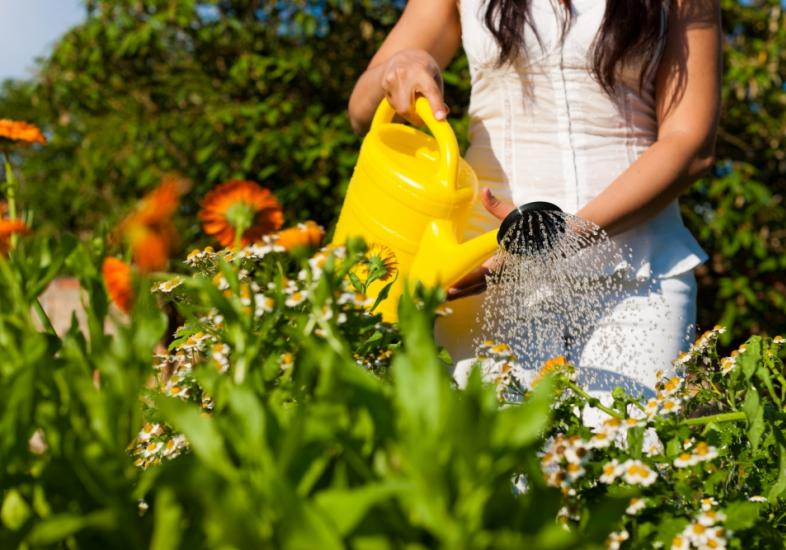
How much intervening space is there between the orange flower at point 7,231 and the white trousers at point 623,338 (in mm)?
838

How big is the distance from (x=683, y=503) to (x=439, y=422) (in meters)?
0.60

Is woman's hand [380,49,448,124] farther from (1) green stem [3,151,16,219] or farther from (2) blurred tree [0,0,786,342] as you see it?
(2) blurred tree [0,0,786,342]

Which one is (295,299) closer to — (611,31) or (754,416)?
(754,416)

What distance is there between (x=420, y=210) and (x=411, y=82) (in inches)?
8.7

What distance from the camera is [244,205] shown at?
1170 millimetres

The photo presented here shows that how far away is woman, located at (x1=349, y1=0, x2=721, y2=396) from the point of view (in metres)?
1.73

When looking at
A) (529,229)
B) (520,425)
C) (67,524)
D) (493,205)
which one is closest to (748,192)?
(493,205)

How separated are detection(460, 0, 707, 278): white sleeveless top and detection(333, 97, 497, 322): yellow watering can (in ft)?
0.57

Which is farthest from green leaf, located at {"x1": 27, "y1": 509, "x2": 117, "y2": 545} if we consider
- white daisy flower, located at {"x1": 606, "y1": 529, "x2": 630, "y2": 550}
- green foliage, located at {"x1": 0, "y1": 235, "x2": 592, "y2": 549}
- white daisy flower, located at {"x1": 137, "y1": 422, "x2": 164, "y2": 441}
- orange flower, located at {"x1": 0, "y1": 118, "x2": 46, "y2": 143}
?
orange flower, located at {"x1": 0, "y1": 118, "x2": 46, "y2": 143}

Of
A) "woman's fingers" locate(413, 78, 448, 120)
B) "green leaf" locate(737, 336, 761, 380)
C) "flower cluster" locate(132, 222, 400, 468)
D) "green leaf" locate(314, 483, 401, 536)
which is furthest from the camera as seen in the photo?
"woman's fingers" locate(413, 78, 448, 120)

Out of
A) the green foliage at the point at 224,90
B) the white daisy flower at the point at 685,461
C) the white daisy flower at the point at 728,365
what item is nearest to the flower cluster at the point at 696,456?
the white daisy flower at the point at 685,461

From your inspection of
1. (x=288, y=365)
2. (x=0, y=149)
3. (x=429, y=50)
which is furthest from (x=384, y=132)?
(x=288, y=365)

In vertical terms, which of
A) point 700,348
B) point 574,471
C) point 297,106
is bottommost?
point 297,106

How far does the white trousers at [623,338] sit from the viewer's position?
1.71 m
